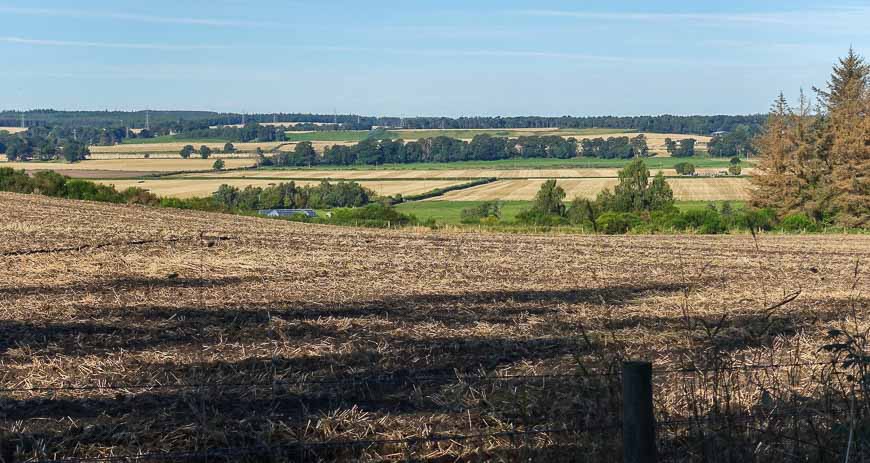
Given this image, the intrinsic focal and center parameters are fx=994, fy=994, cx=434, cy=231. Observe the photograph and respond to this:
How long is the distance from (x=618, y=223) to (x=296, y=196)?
3996 cm

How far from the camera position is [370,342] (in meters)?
10.2

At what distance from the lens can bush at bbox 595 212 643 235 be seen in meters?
37.5

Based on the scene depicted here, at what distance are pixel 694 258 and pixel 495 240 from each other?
6.36 meters

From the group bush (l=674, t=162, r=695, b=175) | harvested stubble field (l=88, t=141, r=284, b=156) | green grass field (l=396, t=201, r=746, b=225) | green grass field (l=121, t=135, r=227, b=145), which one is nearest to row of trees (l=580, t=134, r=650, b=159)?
bush (l=674, t=162, r=695, b=175)

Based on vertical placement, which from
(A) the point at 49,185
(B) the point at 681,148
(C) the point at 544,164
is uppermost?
(A) the point at 49,185

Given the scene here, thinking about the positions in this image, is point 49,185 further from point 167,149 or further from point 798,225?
point 167,149

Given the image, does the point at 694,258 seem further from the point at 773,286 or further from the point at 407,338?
the point at 407,338

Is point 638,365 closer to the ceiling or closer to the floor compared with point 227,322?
closer to the ceiling

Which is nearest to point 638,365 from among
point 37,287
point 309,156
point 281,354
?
point 281,354

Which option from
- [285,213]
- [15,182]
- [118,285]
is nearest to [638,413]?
[118,285]

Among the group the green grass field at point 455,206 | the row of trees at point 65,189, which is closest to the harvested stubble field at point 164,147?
the green grass field at point 455,206

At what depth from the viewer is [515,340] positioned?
10547mm

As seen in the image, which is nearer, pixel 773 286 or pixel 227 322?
pixel 227 322

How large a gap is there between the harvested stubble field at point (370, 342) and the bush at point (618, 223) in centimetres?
1457
